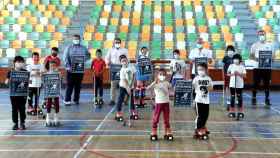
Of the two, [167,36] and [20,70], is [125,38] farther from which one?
[20,70]

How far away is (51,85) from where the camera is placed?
13188 mm

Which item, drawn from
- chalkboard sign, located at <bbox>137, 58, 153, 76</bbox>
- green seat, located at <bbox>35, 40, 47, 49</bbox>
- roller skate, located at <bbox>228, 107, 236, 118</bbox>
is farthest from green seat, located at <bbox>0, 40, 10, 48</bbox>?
roller skate, located at <bbox>228, 107, 236, 118</bbox>

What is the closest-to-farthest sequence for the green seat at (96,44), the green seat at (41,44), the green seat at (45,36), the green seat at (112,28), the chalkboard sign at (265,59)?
the chalkboard sign at (265,59) < the green seat at (96,44) < the green seat at (41,44) < the green seat at (45,36) < the green seat at (112,28)

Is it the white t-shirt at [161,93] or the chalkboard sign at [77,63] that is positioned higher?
the chalkboard sign at [77,63]

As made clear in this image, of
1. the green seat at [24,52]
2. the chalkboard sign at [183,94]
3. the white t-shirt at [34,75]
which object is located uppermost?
the green seat at [24,52]

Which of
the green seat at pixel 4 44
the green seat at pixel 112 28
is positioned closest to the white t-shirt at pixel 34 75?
the green seat at pixel 4 44

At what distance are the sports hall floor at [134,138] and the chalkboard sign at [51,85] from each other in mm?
827

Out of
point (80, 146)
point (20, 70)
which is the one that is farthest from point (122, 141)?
point (20, 70)

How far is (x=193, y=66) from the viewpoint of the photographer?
54.9 feet

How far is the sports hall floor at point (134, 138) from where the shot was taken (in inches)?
398

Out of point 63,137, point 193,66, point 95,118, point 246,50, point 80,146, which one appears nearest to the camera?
point 80,146

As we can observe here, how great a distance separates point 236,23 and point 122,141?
17109 millimetres

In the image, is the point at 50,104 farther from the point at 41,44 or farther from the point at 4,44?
the point at 4,44

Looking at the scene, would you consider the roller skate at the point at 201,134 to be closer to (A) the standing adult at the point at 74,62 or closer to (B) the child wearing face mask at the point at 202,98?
(B) the child wearing face mask at the point at 202,98
